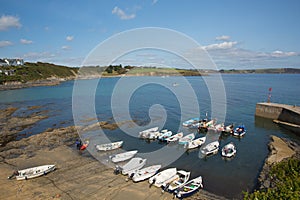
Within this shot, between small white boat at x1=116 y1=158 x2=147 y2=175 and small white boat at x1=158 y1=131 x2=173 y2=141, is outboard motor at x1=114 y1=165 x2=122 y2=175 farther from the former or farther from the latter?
small white boat at x1=158 y1=131 x2=173 y2=141

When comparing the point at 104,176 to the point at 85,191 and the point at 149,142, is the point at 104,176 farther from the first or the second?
the point at 149,142

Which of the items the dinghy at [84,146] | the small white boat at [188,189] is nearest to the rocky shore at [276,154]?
the small white boat at [188,189]

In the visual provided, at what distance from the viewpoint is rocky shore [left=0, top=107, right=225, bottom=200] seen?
14000 mm

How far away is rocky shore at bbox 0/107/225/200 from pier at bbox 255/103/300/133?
24.3 metres

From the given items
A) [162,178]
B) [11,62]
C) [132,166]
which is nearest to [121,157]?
[132,166]

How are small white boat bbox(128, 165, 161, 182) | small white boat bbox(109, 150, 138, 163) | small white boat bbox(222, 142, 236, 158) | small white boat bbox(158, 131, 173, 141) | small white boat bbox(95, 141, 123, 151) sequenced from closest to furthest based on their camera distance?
1. small white boat bbox(128, 165, 161, 182)
2. small white boat bbox(109, 150, 138, 163)
3. small white boat bbox(222, 142, 236, 158)
4. small white boat bbox(95, 141, 123, 151)
5. small white boat bbox(158, 131, 173, 141)

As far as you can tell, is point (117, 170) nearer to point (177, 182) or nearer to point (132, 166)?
point (132, 166)

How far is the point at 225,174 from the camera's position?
691 inches

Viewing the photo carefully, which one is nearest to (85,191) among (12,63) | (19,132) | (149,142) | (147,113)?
(149,142)

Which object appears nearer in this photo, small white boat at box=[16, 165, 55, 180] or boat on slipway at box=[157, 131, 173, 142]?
small white boat at box=[16, 165, 55, 180]

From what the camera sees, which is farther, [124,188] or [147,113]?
[147,113]

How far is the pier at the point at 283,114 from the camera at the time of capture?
3024 cm

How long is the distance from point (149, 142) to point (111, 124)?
10.0 m

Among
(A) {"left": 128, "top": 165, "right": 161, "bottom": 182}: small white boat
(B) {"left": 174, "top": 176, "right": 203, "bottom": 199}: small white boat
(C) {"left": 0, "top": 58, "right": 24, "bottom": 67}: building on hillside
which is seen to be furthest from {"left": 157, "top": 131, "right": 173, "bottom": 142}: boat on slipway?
(C) {"left": 0, "top": 58, "right": 24, "bottom": 67}: building on hillside
